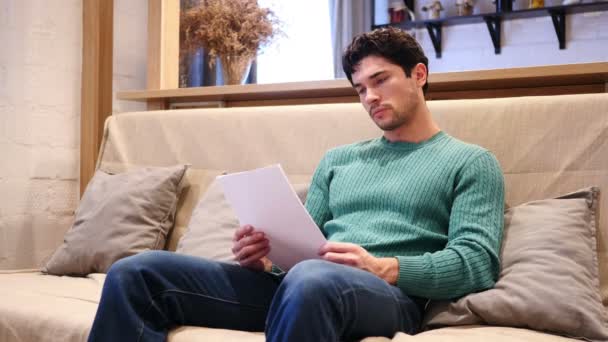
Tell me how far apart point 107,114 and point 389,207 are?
148cm

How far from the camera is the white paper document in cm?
135

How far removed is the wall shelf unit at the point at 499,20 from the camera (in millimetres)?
3953

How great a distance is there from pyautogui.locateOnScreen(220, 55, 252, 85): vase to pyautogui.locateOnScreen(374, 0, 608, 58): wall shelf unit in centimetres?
191

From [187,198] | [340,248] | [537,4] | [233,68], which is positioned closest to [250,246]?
[340,248]

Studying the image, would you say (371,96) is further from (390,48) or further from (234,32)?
(234,32)

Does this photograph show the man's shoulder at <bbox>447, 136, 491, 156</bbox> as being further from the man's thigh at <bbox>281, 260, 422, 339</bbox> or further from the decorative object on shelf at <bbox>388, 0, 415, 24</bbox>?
the decorative object on shelf at <bbox>388, 0, 415, 24</bbox>

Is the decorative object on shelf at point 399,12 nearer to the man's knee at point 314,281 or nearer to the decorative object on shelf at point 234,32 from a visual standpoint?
the decorative object on shelf at point 234,32

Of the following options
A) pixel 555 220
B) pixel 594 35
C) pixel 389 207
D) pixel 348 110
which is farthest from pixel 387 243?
pixel 594 35

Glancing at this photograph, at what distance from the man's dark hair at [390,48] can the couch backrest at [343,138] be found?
227mm

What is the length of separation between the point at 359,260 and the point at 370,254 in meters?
0.07

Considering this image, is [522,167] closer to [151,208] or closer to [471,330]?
[471,330]

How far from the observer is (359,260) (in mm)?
1366

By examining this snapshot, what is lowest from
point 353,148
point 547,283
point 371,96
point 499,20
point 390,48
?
point 547,283

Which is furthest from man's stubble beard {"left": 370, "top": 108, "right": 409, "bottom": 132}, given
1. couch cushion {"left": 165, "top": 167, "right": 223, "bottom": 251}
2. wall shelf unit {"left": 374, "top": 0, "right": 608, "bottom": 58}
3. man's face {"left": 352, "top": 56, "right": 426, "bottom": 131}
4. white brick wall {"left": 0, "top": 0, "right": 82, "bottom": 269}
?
wall shelf unit {"left": 374, "top": 0, "right": 608, "bottom": 58}
